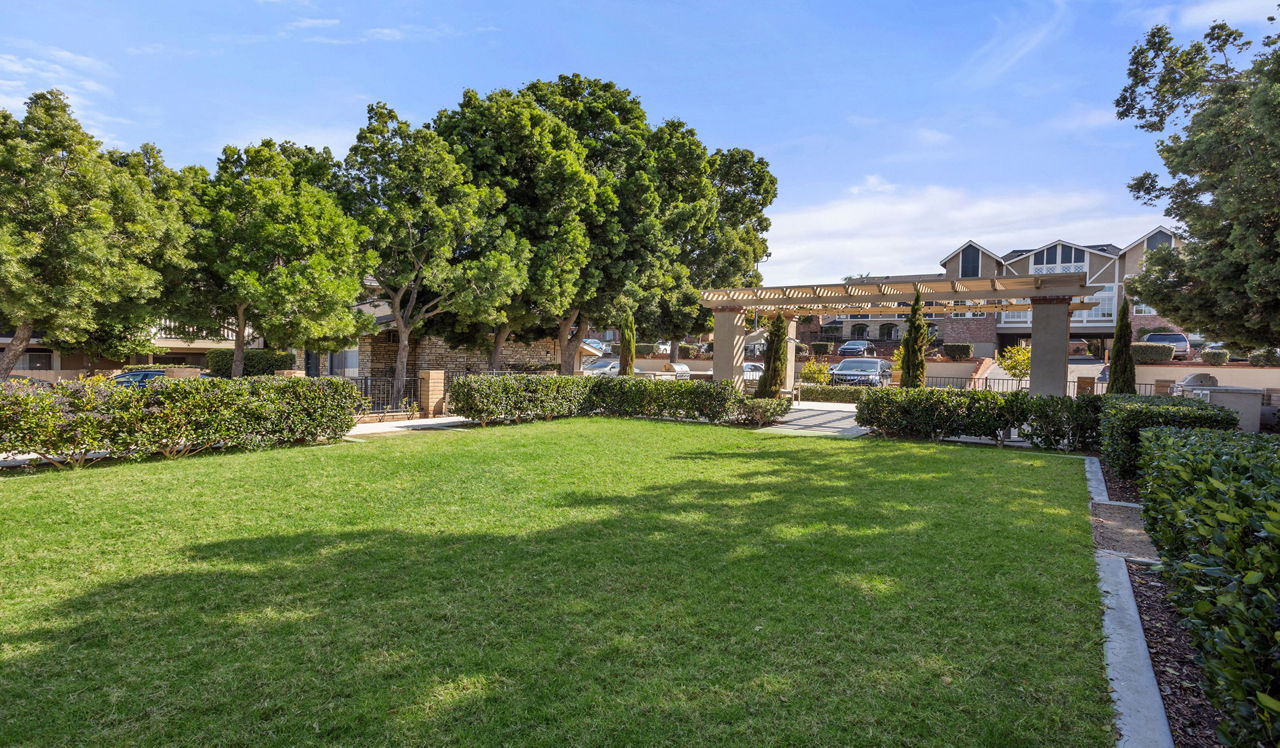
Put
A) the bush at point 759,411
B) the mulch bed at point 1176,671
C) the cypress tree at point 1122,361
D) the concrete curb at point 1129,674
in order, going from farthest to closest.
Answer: the bush at point 759,411 → the cypress tree at point 1122,361 → the mulch bed at point 1176,671 → the concrete curb at point 1129,674

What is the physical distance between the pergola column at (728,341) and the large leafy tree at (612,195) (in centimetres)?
360

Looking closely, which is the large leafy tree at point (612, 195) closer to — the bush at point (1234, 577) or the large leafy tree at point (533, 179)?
the large leafy tree at point (533, 179)

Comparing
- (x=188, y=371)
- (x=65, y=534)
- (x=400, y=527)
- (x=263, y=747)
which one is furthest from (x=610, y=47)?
(x=188, y=371)

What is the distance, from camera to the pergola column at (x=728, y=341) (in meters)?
18.5

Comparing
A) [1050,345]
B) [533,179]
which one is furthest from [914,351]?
[533,179]

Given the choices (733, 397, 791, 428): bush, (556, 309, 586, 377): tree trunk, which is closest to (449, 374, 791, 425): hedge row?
(733, 397, 791, 428): bush

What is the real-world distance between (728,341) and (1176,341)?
34.9 m

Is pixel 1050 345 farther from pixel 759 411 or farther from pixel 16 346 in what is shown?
pixel 16 346

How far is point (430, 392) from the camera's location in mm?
16781

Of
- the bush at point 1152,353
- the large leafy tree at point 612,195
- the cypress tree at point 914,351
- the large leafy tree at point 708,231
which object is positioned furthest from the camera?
the bush at point 1152,353

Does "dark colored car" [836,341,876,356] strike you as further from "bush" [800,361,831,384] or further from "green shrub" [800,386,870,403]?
"green shrub" [800,386,870,403]

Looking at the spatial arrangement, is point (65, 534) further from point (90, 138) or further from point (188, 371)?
point (188, 371)

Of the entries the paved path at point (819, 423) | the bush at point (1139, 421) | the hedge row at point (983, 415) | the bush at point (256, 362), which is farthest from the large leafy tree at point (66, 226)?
the bush at point (1139, 421)

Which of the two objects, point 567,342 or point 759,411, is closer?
point 759,411
